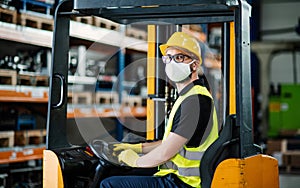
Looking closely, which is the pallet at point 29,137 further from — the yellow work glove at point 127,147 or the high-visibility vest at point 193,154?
the high-visibility vest at point 193,154

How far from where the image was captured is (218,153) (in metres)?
3.28

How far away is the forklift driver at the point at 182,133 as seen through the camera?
11.1 ft

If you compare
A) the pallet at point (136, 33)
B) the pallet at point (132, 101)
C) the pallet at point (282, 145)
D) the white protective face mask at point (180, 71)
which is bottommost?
the pallet at point (282, 145)

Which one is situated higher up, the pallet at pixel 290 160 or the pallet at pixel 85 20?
the pallet at pixel 85 20

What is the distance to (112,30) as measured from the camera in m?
8.20

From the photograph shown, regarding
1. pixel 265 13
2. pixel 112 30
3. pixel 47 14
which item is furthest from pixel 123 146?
pixel 265 13

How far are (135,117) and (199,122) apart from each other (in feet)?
18.8

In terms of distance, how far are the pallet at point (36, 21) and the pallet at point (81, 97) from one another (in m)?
1.18

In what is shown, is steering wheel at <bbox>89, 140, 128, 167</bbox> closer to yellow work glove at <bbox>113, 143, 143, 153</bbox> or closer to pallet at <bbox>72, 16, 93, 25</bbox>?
yellow work glove at <bbox>113, 143, 143, 153</bbox>

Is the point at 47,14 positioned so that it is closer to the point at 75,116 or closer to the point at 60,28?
the point at 75,116

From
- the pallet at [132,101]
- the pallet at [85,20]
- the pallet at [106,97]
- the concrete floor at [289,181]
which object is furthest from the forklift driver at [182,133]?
the concrete floor at [289,181]

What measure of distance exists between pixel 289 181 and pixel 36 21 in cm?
576

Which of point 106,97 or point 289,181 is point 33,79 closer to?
point 106,97

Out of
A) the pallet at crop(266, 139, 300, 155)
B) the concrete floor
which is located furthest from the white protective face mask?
the pallet at crop(266, 139, 300, 155)
